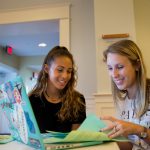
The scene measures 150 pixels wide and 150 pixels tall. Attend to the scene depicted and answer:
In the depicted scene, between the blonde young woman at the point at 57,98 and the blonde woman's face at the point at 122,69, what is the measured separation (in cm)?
42

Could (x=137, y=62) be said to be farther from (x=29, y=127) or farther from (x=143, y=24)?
(x=143, y=24)

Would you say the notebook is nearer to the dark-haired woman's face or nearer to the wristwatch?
the wristwatch

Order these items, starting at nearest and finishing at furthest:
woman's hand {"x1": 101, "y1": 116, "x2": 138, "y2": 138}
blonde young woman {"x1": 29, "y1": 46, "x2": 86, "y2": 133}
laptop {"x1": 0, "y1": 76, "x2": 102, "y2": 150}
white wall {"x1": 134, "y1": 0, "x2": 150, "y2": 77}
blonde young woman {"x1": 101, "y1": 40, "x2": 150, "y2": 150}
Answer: laptop {"x1": 0, "y1": 76, "x2": 102, "y2": 150}, woman's hand {"x1": 101, "y1": 116, "x2": 138, "y2": 138}, blonde young woman {"x1": 101, "y1": 40, "x2": 150, "y2": 150}, blonde young woman {"x1": 29, "y1": 46, "x2": 86, "y2": 133}, white wall {"x1": 134, "y1": 0, "x2": 150, "y2": 77}

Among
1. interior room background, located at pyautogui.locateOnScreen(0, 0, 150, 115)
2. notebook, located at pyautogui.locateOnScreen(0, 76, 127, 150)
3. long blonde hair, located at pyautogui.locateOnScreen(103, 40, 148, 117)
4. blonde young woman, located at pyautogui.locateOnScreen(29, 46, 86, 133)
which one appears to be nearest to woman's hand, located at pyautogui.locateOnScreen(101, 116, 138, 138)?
notebook, located at pyautogui.locateOnScreen(0, 76, 127, 150)

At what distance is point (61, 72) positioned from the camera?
1.30 metres

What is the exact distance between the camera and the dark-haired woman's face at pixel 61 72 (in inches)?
50.7

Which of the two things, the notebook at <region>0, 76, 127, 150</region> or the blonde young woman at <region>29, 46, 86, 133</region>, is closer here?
the notebook at <region>0, 76, 127, 150</region>

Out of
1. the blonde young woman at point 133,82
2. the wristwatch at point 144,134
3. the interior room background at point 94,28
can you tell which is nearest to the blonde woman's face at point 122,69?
the blonde young woman at point 133,82

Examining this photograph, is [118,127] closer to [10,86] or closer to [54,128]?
[10,86]

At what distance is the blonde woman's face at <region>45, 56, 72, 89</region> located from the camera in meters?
1.29

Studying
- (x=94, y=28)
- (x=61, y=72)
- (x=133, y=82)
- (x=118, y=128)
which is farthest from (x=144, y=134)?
(x=94, y=28)

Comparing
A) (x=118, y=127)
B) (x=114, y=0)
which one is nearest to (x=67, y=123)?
(x=118, y=127)

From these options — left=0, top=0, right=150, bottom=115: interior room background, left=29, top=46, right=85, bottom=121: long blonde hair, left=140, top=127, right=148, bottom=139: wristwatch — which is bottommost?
left=140, top=127, right=148, bottom=139: wristwatch

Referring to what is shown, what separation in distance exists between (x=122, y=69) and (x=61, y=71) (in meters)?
0.48
